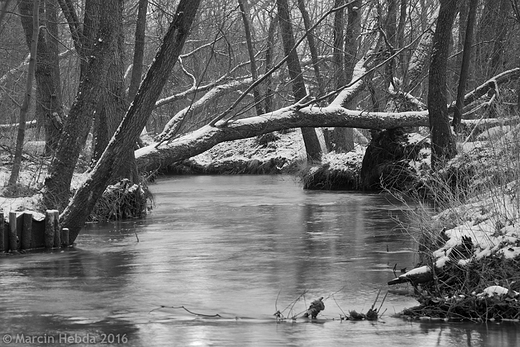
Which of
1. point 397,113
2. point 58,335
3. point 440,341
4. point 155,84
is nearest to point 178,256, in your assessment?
point 155,84

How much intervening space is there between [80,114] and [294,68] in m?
15.1

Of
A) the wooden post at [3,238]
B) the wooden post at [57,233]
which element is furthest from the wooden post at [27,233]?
the wooden post at [57,233]

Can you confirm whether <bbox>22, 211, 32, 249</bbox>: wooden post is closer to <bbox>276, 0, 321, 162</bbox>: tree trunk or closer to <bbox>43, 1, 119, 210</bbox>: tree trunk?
<bbox>43, 1, 119, 210</bbox>: tree trunk

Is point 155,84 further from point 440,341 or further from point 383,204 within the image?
point 383,204

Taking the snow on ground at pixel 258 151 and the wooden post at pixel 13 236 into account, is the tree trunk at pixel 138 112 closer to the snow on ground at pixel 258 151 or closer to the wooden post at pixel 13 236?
the wooden post at pixel 13 236

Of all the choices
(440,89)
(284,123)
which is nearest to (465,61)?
(440,89)

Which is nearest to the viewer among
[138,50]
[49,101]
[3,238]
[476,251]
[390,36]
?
[476,251]

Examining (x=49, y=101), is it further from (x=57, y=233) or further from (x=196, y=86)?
(x=57, y=233)

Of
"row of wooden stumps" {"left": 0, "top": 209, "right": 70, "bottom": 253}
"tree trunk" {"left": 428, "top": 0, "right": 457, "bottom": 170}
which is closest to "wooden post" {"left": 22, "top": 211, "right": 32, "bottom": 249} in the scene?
"row of wooden stumps" {"left": 0, "top": 209, "right": 70, "bottom": 253}

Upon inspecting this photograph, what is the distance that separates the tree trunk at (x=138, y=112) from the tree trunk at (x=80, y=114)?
111cm

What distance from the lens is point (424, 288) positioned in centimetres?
982

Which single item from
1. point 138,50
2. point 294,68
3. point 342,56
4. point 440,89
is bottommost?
point 440,89

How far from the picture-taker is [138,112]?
14.2 m

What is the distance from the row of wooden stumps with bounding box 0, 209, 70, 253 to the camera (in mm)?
13883
